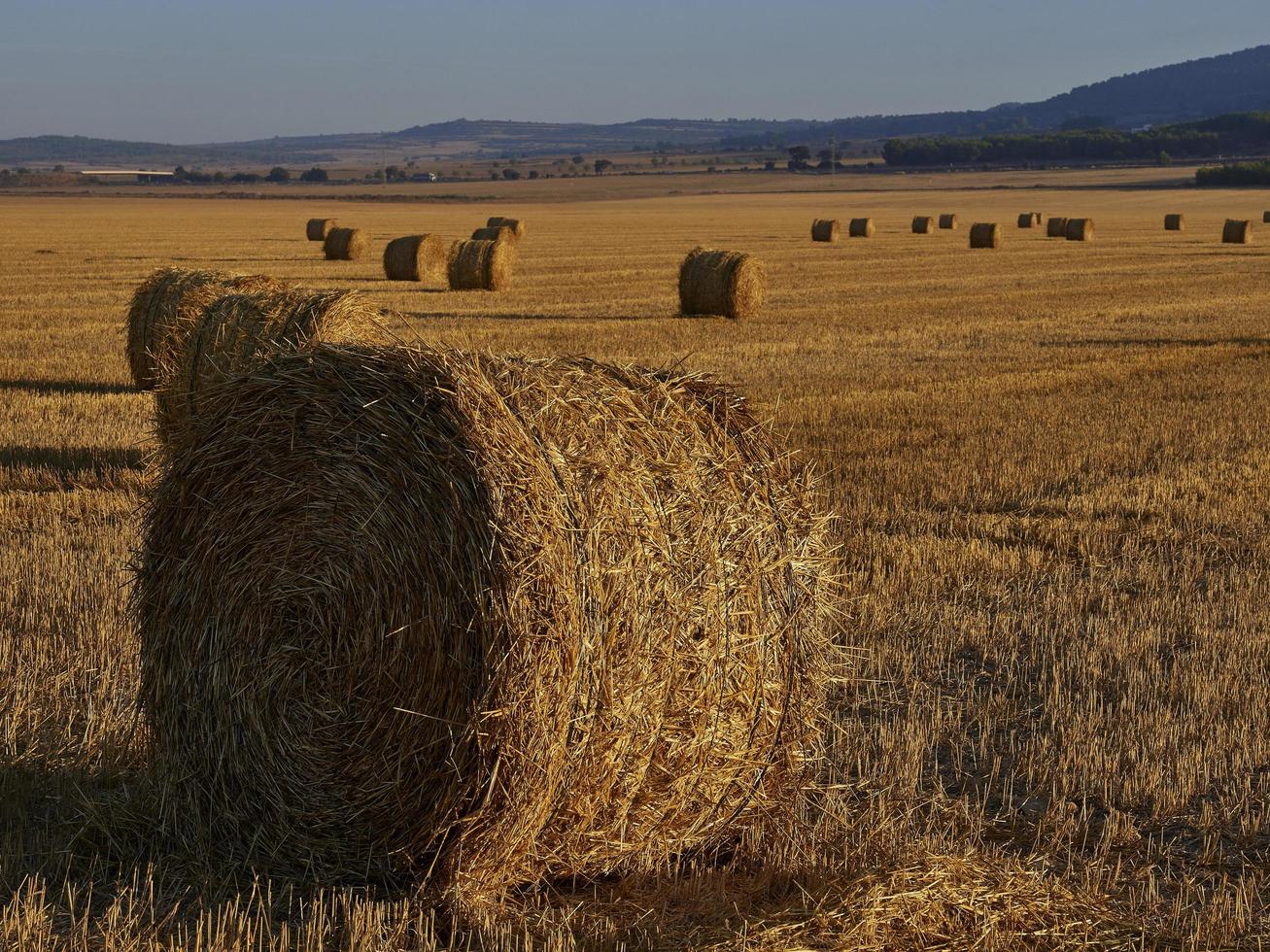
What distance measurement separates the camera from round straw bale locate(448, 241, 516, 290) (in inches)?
1105

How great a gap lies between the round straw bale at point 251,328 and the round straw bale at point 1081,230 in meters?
39.0

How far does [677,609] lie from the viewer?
484 cm

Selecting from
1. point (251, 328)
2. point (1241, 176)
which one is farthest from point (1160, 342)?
point (1241, 176)

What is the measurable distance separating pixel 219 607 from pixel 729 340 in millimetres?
15387

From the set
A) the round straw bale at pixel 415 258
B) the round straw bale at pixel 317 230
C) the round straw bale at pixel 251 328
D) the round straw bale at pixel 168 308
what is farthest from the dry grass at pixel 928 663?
the round straw bale at pixel 317 230

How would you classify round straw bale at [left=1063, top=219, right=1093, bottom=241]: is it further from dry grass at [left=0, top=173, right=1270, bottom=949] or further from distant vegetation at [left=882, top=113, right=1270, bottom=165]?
distant vegetation at [left=882, top=113, right=1270, bottom=165]

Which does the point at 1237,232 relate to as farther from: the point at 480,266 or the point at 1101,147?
the point at 1101,147

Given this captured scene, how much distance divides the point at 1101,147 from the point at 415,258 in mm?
125271

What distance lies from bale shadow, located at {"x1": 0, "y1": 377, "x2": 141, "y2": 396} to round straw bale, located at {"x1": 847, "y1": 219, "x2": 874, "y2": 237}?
122 ft

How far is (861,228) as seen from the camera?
5016 cm

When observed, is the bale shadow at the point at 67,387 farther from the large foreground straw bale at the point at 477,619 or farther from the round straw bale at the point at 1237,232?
the round straw bale at the point at 1237,232

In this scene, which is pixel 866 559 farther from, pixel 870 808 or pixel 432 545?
pixel 432 545

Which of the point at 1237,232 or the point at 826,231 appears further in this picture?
the point at 826,231

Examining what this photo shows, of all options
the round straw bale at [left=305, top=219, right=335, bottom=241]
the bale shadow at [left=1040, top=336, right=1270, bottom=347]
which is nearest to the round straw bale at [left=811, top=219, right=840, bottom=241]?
the round straw bale at [left=305, top=219, right=335, bottom=241]
